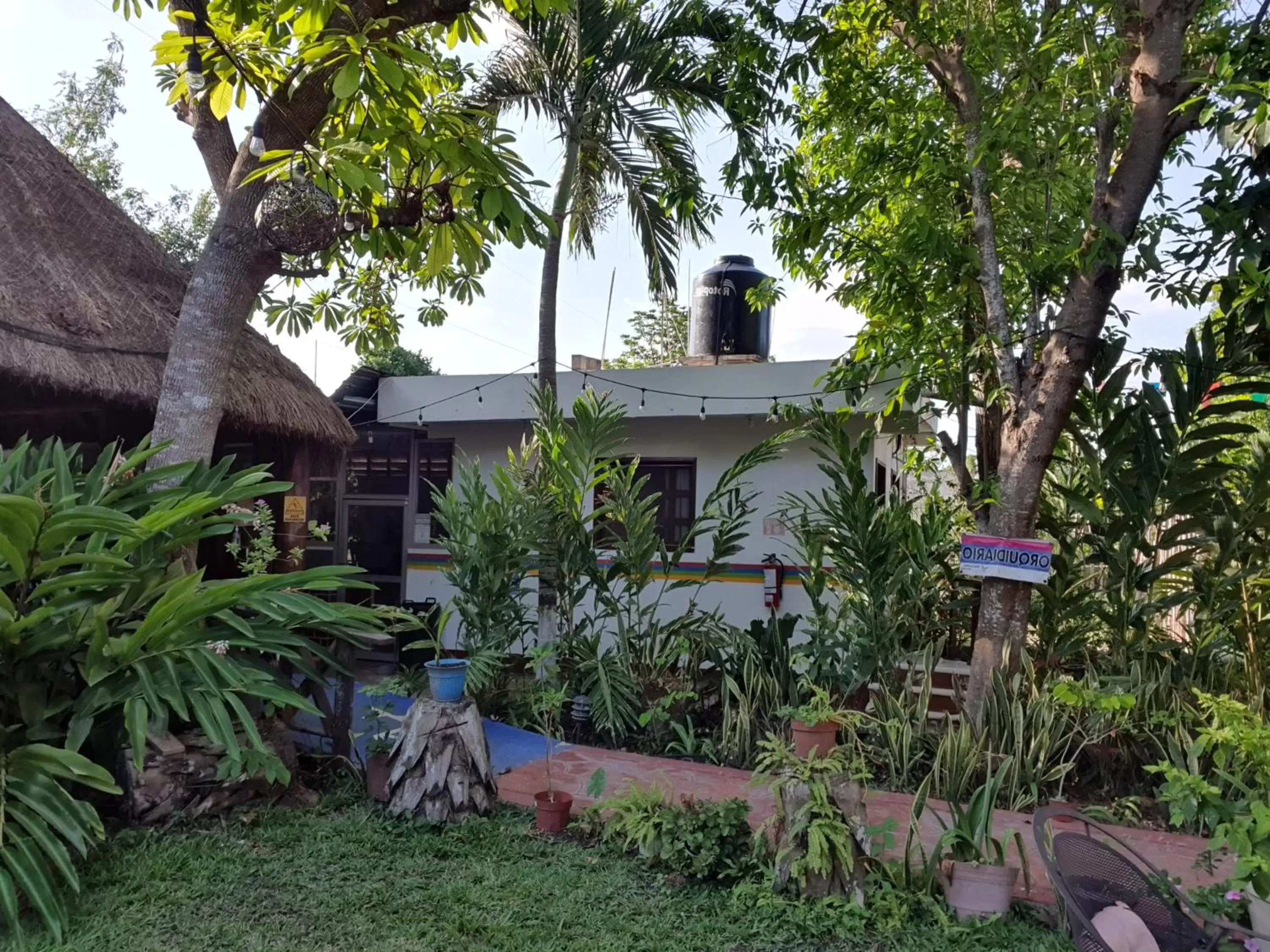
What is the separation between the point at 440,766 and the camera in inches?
173

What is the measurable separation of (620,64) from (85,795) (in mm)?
6169

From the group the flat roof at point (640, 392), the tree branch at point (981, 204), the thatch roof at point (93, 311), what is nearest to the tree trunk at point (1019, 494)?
the tree branch at point (981, 204)

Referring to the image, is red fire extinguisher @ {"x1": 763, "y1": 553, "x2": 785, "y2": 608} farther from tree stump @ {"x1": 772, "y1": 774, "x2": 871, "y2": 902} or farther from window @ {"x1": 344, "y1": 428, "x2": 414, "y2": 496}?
tree stump @ {"x1": 772, "y1": 774, "x2": 871, "y2": 902}

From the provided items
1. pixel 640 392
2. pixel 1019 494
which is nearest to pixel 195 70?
pixel 640 392

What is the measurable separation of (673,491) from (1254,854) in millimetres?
6736

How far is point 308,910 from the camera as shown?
3.36 meters

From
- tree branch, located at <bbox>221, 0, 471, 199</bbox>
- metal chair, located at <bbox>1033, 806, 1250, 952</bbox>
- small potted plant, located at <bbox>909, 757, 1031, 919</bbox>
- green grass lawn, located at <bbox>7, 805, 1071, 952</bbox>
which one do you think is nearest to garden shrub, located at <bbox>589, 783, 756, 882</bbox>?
green grass lawn, located at <bbox>7, 805, 1071, 952</bbox>

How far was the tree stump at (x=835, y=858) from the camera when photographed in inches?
135

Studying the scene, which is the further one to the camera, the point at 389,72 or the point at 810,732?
the point at 810,732

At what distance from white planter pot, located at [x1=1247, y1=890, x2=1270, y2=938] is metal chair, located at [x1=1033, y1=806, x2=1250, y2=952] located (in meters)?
0.14

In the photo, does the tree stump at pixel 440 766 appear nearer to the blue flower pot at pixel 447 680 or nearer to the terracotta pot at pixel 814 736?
the blue flower pot at pixel 447 680

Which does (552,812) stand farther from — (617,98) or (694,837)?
(617,98)

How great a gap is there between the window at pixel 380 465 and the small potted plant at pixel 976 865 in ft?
25.1

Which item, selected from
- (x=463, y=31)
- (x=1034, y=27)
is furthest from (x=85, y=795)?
(x=1034, y=27)
